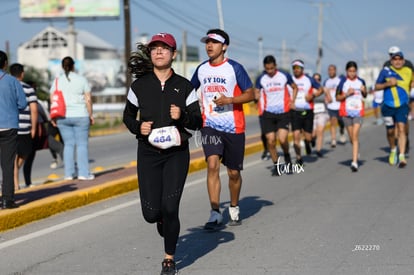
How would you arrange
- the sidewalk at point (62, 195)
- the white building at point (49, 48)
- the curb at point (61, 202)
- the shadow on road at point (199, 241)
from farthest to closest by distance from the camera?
the white building at point (49, 48) → the sidewalk at point (62, 195) → the curb at point (61, 202) → the shadow on road at point (199, 241)

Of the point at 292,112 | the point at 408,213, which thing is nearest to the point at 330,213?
the point at 408,213

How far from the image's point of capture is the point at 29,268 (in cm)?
638

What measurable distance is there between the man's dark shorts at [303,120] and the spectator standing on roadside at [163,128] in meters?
9.88

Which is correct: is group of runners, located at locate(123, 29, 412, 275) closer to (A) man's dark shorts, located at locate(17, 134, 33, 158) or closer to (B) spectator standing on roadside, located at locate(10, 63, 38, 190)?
(B) spectator standing on roadside, located at locate(10, 63, 38, 190)

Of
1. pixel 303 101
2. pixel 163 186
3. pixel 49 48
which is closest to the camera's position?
pixel 163 186

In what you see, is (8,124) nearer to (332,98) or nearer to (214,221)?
(214,221)

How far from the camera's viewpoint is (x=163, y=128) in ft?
19.2

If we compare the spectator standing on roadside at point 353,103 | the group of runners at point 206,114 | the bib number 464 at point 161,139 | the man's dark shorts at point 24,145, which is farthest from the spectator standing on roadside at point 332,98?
the bib number 464 at point 161,139

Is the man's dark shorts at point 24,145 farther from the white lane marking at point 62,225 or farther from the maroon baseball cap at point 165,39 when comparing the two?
the maroon baseball cap at point 165,39

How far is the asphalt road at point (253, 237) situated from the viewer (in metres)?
6.26

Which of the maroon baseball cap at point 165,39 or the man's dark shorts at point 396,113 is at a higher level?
the maroon baseball cap at point 165,39

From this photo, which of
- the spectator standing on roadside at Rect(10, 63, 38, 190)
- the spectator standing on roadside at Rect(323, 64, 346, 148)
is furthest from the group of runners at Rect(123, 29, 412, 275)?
the spectator standing on roadside at Rect(323, 64, 346, 148)

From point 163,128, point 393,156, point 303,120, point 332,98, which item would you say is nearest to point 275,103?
point 393,156

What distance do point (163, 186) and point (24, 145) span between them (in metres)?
5.81
